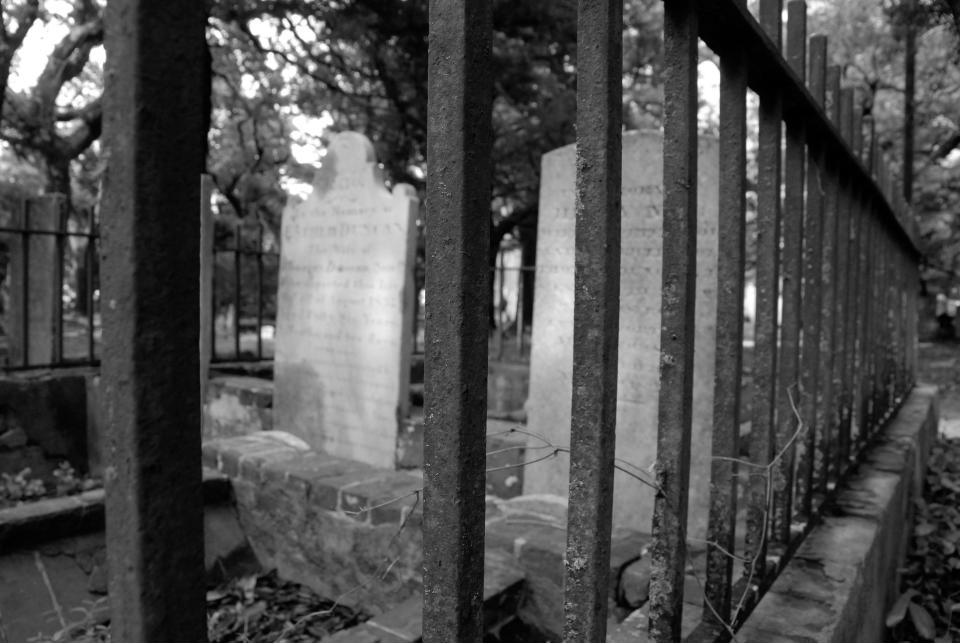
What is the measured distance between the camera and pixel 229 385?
581cm

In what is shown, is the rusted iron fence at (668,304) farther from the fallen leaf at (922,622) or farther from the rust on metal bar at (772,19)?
the fallen leaf at (922,622)

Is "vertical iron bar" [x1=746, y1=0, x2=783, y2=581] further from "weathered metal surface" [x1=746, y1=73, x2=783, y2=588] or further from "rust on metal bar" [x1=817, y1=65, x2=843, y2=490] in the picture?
"rust on metal bar" [x1=817, y1=65, x2=843, y2=490]

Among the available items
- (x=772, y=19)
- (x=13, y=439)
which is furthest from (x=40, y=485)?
(x=772, y=19)

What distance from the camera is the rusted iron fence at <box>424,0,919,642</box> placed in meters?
0.67

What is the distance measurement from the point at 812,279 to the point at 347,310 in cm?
366

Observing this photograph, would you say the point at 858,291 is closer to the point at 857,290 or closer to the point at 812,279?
the point at 857,290

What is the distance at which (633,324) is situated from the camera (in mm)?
3529

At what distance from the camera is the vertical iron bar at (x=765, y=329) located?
1.43m

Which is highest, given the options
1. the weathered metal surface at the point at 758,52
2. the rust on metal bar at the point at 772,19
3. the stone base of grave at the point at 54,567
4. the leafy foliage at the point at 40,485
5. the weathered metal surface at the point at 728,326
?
the rust on metal bar at the point at 772,19

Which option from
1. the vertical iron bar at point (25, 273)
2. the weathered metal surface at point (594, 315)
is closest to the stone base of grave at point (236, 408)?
the vertical iron bar at point (25, 273)

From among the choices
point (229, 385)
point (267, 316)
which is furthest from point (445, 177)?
point (267, 316)

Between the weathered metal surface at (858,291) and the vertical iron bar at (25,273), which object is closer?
the weathered metal surface at (858,291)

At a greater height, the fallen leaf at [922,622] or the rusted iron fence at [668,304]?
the rusted iron fence at [668,304]

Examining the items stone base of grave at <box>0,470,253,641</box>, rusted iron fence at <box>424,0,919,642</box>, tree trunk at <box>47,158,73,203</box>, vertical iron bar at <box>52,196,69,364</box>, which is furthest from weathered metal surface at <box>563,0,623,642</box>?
tree trunk at <box>47,158,73,203</box>
